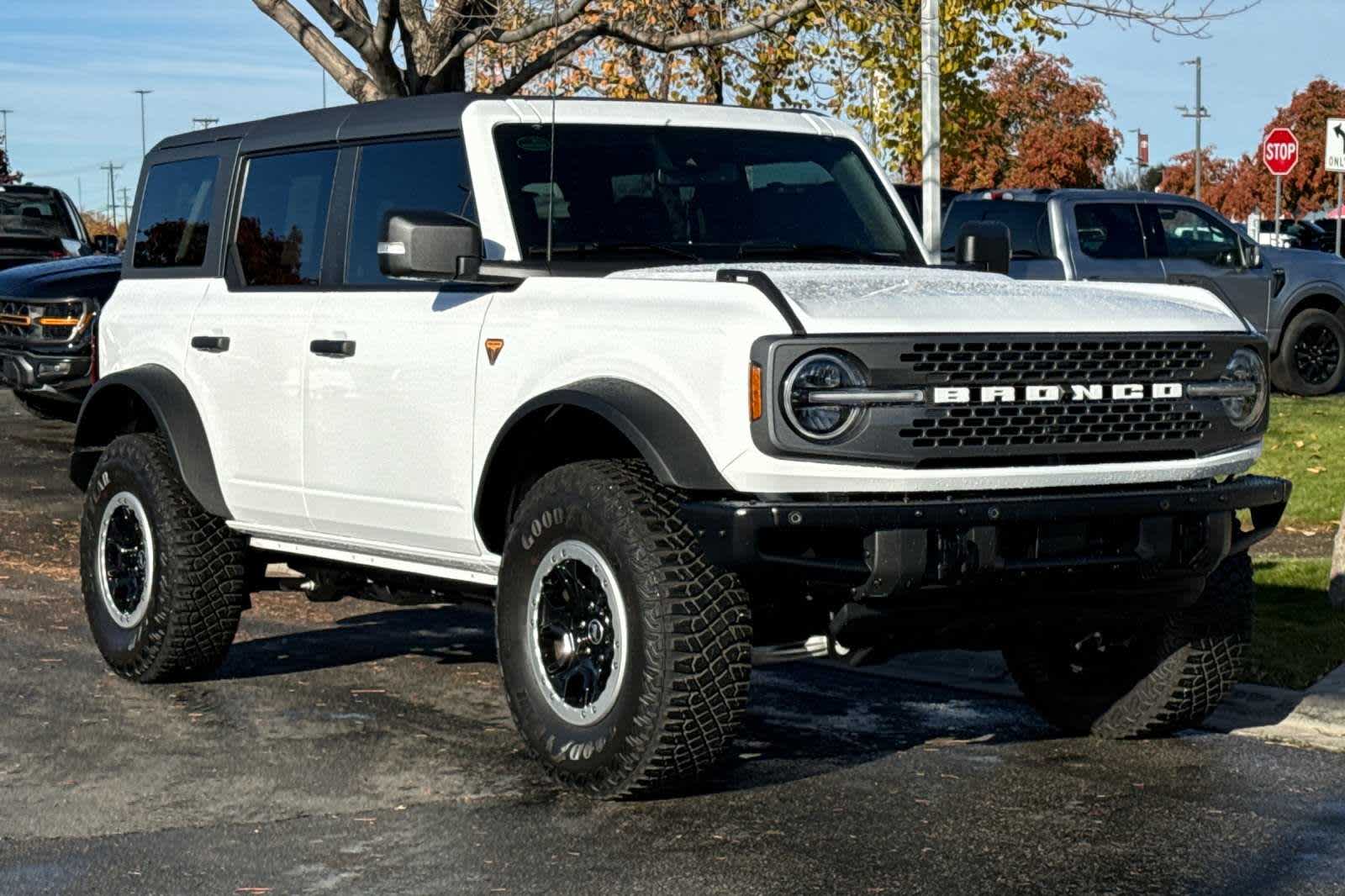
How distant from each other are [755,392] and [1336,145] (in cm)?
1909

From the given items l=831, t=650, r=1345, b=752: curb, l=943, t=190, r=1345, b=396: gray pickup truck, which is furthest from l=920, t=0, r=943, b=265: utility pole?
l=831, t=650, r=1345, b=752: curb

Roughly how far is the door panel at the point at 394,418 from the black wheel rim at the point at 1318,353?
53.3 feet

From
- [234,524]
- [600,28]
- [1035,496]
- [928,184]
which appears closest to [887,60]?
[600,28]

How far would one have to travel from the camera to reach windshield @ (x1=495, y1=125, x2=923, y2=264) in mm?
7055

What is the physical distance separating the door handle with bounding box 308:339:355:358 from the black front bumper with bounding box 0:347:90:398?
9.66m

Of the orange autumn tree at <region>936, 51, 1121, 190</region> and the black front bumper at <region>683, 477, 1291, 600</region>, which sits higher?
the orange autumn tree at <region>936, 51, 1121, 190</region>

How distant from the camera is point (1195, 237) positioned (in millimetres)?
19719

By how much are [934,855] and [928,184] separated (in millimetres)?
10127

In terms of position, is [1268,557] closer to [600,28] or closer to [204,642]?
[204,642]

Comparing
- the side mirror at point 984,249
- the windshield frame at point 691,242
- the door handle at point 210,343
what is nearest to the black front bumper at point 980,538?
the windshield frame at point 691,242

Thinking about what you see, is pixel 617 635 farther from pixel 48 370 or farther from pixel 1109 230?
pixel 1109 230

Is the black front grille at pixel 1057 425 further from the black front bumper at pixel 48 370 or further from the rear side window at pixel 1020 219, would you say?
the rear side window at pixel 1020 219

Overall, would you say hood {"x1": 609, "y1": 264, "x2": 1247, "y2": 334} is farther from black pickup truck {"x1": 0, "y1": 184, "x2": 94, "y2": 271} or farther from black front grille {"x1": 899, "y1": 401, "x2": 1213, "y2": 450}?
black pickup truck {"x1": 0, "y1": 184, "x2": 94, "y2": 271}

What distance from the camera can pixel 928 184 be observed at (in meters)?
15.3
